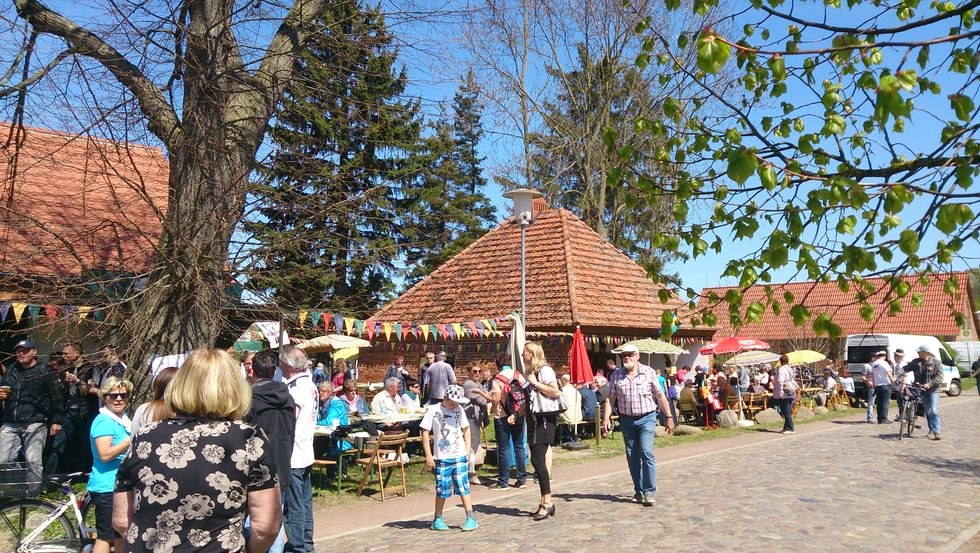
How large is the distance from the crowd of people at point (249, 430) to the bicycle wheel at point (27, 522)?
0.60 m

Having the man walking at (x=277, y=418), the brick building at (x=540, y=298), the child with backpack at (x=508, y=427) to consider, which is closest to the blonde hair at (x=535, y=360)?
the child with backpack at (x=508, y=427)

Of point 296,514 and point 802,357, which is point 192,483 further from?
point 802,357

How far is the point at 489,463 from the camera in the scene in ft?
45.8

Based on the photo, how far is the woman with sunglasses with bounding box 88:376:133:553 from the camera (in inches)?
237

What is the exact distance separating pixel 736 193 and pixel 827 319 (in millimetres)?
1094

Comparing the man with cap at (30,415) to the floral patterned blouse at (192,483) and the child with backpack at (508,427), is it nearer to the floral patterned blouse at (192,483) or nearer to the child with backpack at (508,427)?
the child with backpack at (508,427)

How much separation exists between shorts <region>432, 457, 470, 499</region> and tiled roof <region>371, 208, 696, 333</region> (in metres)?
12.1

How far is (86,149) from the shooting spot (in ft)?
26.7

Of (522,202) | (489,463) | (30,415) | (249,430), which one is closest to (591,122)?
(522,202)

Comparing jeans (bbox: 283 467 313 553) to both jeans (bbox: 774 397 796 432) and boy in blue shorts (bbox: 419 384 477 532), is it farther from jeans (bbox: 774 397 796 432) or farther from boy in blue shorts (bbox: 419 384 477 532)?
jeans (bbox: 774 397 796 432)

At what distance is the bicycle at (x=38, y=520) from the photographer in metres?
6.58

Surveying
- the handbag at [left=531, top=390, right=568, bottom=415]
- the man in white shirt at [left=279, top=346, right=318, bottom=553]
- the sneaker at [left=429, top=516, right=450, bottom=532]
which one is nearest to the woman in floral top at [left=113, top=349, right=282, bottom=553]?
the man in white shirt at [left=279, top=346, right=318, bottom=553]

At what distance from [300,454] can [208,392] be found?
352 cm

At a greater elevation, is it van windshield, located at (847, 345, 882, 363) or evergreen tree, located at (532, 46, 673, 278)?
evergreen tree, located at (532, 46, 673, 278)
